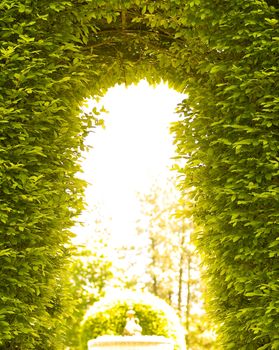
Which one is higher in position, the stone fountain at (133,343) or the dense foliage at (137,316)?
the dense foliage at (137,316)

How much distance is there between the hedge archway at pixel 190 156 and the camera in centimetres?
452

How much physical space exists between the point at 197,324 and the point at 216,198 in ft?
51.2

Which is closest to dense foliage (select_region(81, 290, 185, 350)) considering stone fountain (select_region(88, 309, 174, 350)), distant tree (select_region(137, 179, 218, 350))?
stone fountain (select_region(88, 309, 174, 350))

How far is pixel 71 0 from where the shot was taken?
204 inches

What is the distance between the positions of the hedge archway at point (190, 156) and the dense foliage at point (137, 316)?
631cm

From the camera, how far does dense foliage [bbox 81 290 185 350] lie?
11.4 metres

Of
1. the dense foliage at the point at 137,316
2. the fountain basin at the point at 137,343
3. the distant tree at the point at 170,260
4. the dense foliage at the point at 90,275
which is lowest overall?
the fountain basin at the point at 137,343

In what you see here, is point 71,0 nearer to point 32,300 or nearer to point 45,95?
point 45,95

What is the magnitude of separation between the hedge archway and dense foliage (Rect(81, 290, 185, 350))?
6309mm

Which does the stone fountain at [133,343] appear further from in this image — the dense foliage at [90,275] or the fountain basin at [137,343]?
the dense foliage at [90,275]

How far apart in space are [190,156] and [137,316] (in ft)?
22.5

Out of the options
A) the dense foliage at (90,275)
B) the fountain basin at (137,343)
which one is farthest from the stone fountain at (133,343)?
the dense foliage at (90,275)

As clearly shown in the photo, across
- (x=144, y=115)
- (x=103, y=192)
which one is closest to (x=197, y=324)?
(x=103, y=192)

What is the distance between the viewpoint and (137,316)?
11555mm
